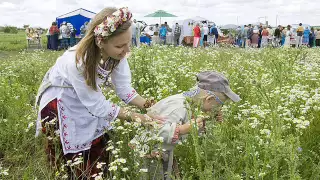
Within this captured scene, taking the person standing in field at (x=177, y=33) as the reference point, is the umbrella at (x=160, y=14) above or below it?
above

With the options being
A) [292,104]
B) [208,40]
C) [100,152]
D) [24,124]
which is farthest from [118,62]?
[208,40]

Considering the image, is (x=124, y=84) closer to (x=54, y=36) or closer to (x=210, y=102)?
(x=210, y=102)

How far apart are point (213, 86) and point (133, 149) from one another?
2.47 ft

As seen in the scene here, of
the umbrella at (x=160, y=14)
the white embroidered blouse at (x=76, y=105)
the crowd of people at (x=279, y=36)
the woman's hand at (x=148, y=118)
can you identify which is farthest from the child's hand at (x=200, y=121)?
the umbrella at (x=160, y=14)

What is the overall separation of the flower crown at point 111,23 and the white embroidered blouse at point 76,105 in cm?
29

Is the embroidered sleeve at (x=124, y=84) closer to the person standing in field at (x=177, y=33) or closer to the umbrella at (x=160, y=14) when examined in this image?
the person standing in field at (x=177, y=33)

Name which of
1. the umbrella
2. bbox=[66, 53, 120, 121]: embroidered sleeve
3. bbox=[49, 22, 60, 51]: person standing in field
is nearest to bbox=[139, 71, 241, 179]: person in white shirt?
bbox=[66, 53, 120, 121]: embroidered sleeve

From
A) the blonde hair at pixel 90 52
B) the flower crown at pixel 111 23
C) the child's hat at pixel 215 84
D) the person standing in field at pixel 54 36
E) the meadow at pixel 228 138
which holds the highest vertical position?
the person standing in field at pixel 54 36

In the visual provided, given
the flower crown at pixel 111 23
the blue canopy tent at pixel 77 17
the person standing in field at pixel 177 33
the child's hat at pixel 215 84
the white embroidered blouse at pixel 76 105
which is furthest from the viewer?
the person standing in field at pixel 177 33

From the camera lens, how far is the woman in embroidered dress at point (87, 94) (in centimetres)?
225

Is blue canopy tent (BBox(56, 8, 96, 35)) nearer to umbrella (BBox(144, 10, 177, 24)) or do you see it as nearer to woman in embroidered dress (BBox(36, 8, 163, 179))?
umbrella (BBox(144, 10, 177, 24))

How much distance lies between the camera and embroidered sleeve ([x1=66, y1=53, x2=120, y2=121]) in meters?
2.36

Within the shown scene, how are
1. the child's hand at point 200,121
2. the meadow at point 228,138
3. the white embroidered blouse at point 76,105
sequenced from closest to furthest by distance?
the meadow at point 228,138, the child's hand at point 200,121, the white embroidered blouse at point 76,105

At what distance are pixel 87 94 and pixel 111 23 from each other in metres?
0.51
